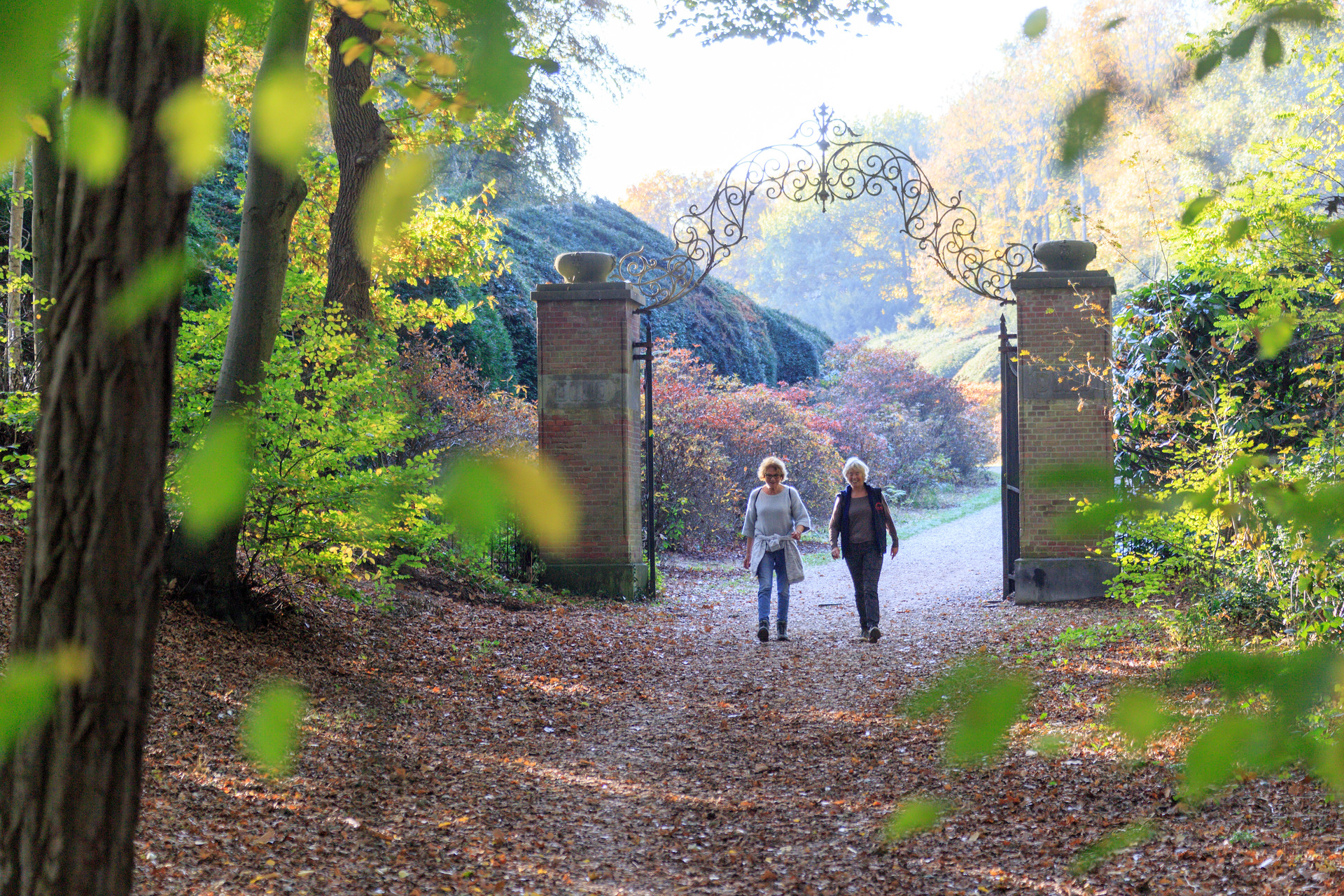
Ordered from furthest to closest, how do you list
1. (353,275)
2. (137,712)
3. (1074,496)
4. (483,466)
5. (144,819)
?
(353,275), (144,819), (137,712), (1074,496), (483,466)

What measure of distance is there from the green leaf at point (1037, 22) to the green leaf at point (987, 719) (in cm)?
59

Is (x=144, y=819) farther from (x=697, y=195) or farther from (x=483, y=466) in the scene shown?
(x=697, y=195)

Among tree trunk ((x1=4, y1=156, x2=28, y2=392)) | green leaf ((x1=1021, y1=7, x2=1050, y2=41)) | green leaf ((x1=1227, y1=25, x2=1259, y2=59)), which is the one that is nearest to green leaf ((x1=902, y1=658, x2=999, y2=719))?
green leaf ((x1=1021, y1=7, x2=1050, y2=41))

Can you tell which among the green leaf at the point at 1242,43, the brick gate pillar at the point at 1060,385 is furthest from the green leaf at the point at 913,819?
the brick gate pillar at the point at 1060,385

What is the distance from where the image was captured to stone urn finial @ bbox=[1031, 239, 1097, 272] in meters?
9.69

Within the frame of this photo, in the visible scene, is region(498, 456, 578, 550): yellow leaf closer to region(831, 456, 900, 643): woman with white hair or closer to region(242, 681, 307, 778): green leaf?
region(242, 681, 307, 778): green leaf

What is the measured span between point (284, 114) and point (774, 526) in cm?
733

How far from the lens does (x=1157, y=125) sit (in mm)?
1362

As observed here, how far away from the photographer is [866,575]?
8.29 m

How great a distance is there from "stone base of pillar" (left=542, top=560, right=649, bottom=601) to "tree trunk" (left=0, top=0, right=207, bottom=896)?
8411mm

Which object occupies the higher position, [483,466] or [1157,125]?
[1157,125]

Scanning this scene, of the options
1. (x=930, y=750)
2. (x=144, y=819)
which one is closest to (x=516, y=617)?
(x=930, y=750)

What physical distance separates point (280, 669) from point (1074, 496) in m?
5.45

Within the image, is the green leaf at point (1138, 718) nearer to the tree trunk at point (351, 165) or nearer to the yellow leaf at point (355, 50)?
the yellow leaf at point (355, 50)
